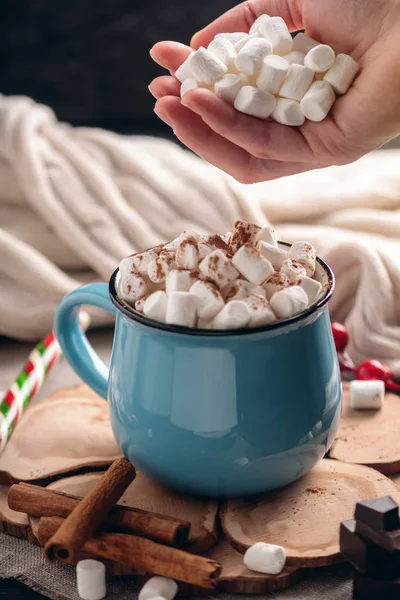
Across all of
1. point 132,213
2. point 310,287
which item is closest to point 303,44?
point 310,287

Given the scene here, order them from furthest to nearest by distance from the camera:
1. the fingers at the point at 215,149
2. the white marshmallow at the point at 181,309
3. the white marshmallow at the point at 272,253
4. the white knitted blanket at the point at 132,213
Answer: the white knitted blanket at the point at 132,213 < the fingers at the point at 215,149 < the white marshmallow at the point at 272,253 < the white marshmallow at the point at 181,309

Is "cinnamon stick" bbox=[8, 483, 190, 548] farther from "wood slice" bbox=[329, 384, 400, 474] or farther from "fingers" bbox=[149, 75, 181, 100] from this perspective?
"fingers" bbox=[149, 75, 181, 100]

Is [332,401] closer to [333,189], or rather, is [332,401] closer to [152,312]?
[152,312]

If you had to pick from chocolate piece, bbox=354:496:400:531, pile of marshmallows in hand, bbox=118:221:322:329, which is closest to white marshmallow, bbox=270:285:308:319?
pile of marshmallows in hand, bbox=118:221:322:329

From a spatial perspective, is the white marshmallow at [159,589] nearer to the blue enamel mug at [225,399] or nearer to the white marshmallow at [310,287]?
the blue enamel mug at [225,399]

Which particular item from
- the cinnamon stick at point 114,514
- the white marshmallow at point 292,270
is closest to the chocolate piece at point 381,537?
the cinnamon stick at point 114,514

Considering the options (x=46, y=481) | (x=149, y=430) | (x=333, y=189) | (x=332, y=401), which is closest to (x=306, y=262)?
(x=332, y=401)
